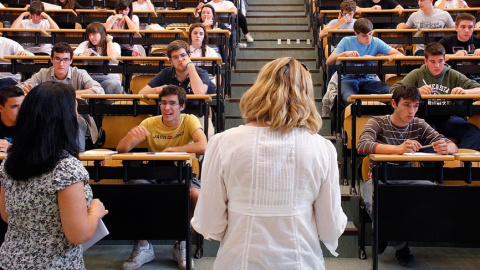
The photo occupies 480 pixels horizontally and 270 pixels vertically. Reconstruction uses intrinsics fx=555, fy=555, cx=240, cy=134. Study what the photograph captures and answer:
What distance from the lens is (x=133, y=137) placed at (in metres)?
3.09

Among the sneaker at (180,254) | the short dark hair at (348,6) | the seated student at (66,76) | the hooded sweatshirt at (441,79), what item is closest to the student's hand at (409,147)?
the hooded sweatshirt at (441,79)

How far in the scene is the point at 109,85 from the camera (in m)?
4.27

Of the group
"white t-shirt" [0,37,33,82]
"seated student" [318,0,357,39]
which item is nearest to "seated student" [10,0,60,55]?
"white t-shirt" [0,37,33,82]

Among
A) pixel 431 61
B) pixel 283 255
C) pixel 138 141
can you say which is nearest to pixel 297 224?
pixel 283 255

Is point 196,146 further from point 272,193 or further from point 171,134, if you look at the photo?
point 272,193

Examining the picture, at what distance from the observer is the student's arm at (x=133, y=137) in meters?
3.06

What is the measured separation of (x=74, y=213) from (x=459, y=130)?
105 inches

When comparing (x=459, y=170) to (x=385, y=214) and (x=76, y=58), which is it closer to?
(x=385, y=214)

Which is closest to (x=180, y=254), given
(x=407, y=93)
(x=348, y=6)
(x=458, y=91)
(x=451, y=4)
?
(x=407, y=93)

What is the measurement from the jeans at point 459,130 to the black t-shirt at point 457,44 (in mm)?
1370

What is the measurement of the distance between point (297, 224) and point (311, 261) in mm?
108

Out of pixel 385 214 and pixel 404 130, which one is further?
pixel 404 130

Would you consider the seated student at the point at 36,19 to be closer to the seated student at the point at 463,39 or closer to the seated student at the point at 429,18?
the seated student at the point at 429,18

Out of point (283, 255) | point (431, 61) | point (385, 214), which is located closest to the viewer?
point (283, 255)
